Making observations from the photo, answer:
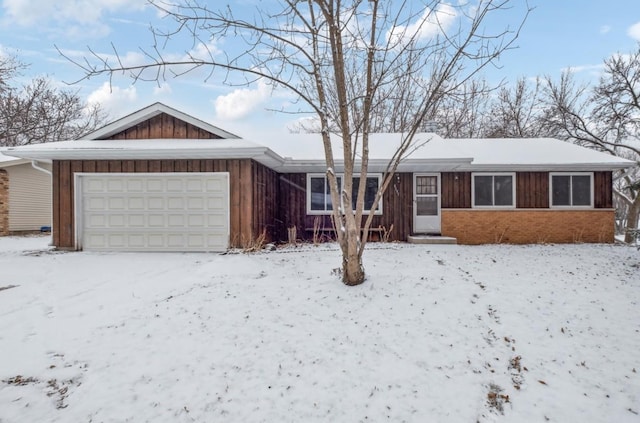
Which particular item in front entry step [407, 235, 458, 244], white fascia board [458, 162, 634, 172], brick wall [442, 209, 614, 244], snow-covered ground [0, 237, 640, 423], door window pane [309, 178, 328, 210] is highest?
white fascia board [458, 162, 634, 172]

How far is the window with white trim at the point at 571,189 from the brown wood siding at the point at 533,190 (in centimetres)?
20

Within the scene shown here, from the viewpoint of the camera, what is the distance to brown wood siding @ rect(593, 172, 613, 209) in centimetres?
1082

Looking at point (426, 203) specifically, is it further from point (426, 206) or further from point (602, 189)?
point (602, 189)

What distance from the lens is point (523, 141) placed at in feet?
42.1

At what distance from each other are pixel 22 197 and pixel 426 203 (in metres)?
16.1

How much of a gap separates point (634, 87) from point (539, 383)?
17.0 m

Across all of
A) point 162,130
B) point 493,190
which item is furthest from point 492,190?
point 162,130

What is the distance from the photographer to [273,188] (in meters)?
10.7

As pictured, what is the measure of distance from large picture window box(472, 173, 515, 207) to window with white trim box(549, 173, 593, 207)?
124 centimetres

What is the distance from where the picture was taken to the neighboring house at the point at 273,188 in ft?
28.1

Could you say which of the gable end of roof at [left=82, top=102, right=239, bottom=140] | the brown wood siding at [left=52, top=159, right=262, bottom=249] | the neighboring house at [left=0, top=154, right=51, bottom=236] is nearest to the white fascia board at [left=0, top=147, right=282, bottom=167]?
the brown wood siding at [left=52, top=159, right=262, bottom=249]

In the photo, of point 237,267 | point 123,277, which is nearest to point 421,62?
point 237,267

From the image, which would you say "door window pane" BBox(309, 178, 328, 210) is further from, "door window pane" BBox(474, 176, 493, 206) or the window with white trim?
the window with white trim

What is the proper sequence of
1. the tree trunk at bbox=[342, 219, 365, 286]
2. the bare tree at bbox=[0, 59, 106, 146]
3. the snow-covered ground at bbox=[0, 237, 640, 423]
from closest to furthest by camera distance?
the snow-covered ground at bbox=[0, 237, 640, 423] → the tree trunk at bbox=[342, 219, 365, 286] → the bare tree at bbox=[0, 59, 106, 146]
